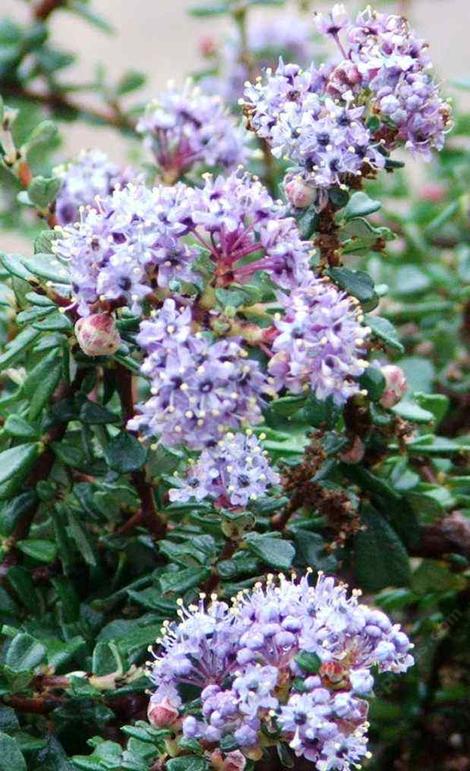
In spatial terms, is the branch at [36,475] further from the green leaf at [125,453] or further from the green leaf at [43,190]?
the green leaf at [43,190]

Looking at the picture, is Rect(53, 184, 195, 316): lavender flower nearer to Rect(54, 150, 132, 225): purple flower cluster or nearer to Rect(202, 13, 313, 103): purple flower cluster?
Rect(54, 150, 132, 225): purple flower cluster

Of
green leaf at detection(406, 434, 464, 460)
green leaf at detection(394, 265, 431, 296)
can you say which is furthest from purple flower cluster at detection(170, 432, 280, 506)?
green leaf at detection(394, 265, 431, 296)

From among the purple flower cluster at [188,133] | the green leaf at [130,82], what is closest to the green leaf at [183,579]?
the purple flower cluster at [188,133]

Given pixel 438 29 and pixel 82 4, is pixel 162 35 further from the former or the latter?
pixel 82 4

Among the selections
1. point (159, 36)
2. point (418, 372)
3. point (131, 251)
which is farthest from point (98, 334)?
point (159, 36)

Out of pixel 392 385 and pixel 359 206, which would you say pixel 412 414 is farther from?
pixel 359 206

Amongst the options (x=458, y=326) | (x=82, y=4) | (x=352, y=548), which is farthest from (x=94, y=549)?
(x=82, y=4)
